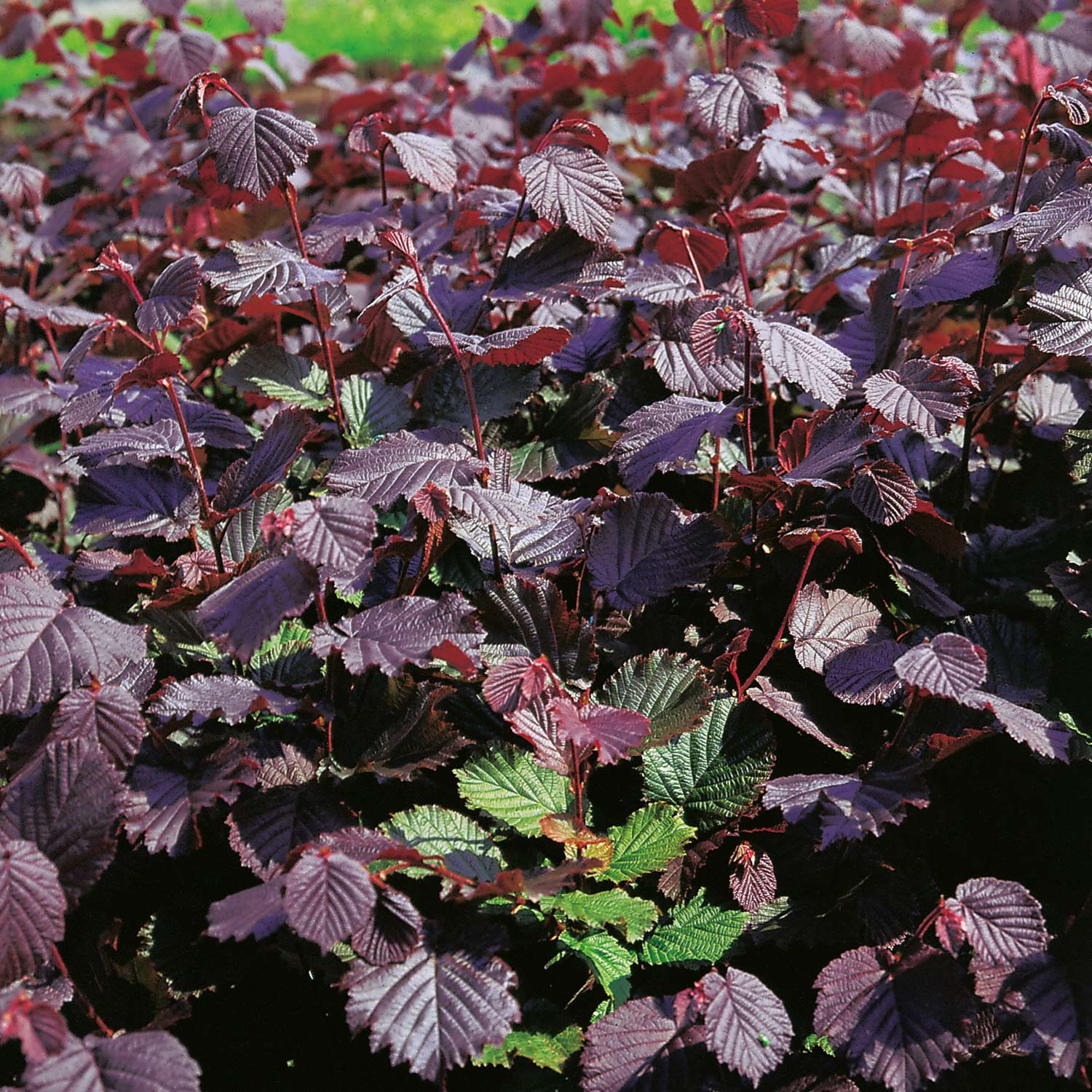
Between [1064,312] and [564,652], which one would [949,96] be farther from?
[564,652]

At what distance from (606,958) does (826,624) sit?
0.54 m

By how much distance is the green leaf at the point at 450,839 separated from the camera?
4.22ft

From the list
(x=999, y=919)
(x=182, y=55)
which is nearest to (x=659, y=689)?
(x=999, y=919)

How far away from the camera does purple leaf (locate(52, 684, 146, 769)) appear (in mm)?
1200

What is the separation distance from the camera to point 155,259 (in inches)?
87.2

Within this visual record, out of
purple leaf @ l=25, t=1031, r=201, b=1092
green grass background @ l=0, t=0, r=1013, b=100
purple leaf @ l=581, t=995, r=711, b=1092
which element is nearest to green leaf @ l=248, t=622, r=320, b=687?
purple leaf @ l=25, t=1031, r=201, b=1092

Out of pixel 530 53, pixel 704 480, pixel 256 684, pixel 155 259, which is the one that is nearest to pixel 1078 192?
pixel 704 480

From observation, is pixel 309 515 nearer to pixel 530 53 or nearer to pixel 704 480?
pixel 704 480

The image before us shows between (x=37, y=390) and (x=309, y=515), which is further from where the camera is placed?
(x=37, y=390)

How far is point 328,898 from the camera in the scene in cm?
105

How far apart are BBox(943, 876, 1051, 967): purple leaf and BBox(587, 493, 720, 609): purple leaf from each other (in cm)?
50

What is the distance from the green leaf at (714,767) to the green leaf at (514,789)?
13cm

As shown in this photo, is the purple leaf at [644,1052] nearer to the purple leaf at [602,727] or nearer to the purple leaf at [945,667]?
the purple leaf at [602,727]

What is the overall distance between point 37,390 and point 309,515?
3.62 feet
